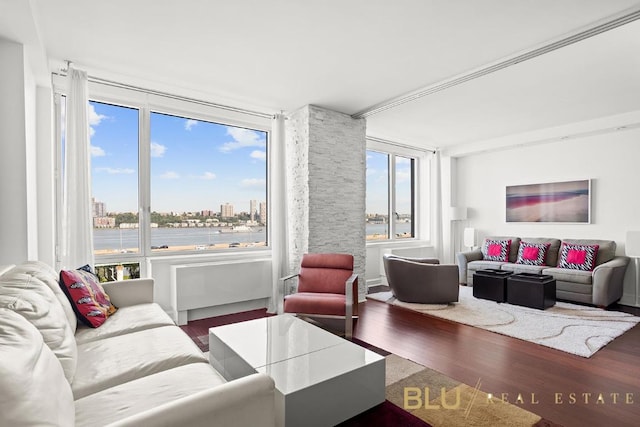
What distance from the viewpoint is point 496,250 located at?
20.8ft

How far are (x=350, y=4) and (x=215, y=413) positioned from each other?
2716 millimetres

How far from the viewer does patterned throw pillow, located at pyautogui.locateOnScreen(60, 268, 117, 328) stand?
2.51 m

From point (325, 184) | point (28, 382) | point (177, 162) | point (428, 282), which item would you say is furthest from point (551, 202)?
point (28, 382)

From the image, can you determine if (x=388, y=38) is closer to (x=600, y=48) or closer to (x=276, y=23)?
(x=276, y=23)

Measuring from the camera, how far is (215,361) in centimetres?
276

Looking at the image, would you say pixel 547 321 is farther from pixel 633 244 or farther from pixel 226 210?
pixel 226 210

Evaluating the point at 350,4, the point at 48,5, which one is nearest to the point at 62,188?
the point at 48,5

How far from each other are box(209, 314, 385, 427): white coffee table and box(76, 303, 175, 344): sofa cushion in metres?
0.48

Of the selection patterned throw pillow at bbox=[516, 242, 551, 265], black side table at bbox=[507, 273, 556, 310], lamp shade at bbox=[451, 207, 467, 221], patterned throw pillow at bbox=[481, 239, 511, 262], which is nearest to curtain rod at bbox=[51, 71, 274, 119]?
black side table at bbox=[507, 273, 556, 310]

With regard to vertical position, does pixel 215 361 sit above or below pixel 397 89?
below

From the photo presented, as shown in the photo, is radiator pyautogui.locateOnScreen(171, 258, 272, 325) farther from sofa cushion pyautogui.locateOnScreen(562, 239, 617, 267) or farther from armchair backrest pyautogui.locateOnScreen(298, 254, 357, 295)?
sofa cushion pyautogui.locateOnScreen(562, 239, 617, 267)

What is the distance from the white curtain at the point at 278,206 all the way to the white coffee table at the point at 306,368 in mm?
1870

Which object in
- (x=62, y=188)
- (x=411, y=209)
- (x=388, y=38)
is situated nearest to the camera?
(x=388, y=38)

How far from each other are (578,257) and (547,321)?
5.84ft
